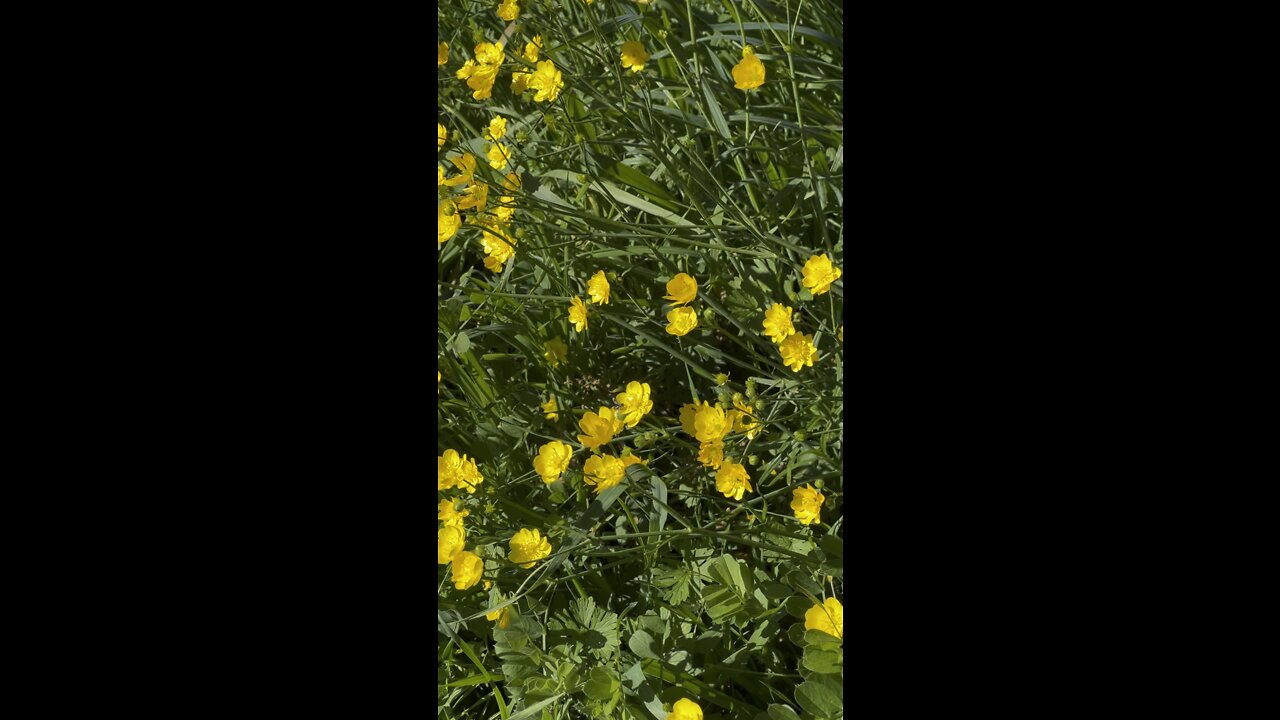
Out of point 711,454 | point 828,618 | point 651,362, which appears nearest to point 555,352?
point 651,362

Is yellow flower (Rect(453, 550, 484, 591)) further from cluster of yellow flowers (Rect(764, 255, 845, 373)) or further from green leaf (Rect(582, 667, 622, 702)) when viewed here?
cluster of yellow flowers (Rect(764, 255, 845, 373))

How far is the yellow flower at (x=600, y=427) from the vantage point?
3.85ft

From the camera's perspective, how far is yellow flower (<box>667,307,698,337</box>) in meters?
1.23

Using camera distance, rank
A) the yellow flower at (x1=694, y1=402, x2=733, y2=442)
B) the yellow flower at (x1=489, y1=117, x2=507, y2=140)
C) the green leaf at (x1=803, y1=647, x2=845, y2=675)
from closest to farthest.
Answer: the green leaf at (x1=803, y1=647, x2=845, y2=675), the yellow flower at (x1=694, y1=402, x2=733, y2=442), the yellow flower at (x1=489, y1=117, x2=507, y2=140)

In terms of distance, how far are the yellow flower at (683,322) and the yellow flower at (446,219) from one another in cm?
28

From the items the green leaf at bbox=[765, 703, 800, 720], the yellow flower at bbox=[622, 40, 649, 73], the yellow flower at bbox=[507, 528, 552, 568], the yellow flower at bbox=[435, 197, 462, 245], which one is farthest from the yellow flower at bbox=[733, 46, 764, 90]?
the green leaf at bbox=[765, 703, 800, 720]

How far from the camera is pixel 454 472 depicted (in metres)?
1.27

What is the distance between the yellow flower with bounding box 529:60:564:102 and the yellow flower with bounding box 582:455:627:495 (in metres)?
0.48

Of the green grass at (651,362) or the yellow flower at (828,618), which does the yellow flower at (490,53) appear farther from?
the yellow flower at (828,618)

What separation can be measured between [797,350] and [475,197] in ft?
1.42

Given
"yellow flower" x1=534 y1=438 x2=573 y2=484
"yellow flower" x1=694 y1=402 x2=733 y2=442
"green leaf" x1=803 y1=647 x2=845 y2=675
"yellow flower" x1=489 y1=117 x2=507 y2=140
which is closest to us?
"green leaf" x1=803 y1=647 x2=845 y2=675
